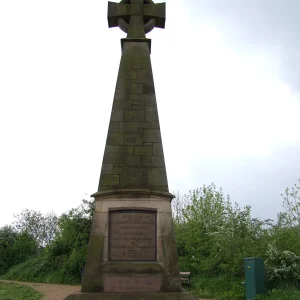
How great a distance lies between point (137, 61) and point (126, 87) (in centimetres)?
89

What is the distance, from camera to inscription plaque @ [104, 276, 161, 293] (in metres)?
8.11

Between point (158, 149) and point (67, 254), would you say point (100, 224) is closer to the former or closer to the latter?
point (158, 149)

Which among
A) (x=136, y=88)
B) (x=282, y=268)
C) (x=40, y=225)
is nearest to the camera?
(x=136, y=88)

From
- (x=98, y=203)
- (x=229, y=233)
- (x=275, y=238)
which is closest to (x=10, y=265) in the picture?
(x=229, y=233)

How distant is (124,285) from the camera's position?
812 centimetres

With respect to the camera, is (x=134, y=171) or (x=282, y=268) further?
(x=282, y=268)

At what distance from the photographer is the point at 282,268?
547 inches

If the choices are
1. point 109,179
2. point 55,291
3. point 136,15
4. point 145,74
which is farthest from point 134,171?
point 55,291

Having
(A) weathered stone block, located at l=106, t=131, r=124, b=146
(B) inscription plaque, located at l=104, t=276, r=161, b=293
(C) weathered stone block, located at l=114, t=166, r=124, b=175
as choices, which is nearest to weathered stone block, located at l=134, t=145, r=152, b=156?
(A) weathered stone block, located at l=106, t=131, r=124, b=146

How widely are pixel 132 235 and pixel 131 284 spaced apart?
1.05m

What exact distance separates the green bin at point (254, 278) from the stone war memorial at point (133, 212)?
Answer: 580cm

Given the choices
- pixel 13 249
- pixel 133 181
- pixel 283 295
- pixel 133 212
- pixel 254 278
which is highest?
pixel 133 181

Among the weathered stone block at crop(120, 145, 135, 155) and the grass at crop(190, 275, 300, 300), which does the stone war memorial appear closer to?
the weathered stone block at crop(120, 145, 135, 155)

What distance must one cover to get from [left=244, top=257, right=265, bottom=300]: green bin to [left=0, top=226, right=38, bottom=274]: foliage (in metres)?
22.3
